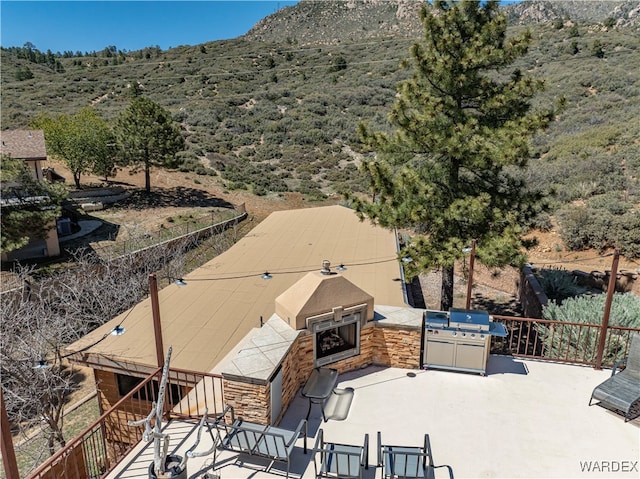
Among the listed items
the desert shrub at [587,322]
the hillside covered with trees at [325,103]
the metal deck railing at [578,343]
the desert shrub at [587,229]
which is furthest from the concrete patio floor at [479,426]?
the desert shrub at [587,229]

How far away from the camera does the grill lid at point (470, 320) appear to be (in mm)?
7285

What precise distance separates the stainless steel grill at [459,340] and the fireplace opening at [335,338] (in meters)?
1.23

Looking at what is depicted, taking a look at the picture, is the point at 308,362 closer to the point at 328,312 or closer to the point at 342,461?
the point at 328,312

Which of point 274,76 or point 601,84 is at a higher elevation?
point 274,76

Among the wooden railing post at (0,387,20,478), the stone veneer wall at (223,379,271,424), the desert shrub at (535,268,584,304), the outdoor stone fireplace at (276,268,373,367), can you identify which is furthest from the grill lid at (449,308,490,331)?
the desert shrub at (535,268,584,304)

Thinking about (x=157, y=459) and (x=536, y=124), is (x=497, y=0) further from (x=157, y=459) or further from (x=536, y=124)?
(x=157, y=459)

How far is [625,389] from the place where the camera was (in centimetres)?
650

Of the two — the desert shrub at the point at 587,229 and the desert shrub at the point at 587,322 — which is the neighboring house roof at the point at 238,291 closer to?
the desert shrub at the point at 587,322

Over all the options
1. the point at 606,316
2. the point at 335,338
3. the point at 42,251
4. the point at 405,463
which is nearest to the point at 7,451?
the point at 405,463

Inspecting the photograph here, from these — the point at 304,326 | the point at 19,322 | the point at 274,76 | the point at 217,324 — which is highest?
the point at 274,76

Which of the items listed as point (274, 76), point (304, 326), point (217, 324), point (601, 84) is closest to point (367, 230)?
point (217, 324)

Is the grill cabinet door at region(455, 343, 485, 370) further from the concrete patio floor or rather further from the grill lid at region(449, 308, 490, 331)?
the grill lid at region(449, 308, 490, 331)

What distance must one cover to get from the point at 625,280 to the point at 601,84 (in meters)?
31.6

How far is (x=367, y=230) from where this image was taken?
58.6 feet
